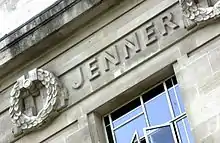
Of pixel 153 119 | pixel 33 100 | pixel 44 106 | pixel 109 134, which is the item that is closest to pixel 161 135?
pixel 153 119

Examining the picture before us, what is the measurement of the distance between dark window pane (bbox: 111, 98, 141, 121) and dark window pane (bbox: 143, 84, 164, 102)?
0.13 metres

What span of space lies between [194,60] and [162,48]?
67 cm

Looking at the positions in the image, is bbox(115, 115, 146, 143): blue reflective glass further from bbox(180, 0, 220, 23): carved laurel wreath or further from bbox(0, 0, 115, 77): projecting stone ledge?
bbox(0, 0, 115, 77): projecting stone ledge

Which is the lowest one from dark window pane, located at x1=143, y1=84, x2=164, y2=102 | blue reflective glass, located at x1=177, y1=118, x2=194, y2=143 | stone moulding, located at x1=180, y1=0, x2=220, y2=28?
blue reflective glass, located at x1=177, y1=118, x2=194, y2=143

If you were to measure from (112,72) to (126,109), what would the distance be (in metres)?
0.64

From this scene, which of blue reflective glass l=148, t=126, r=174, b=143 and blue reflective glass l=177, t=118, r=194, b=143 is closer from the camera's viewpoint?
blue reflective glass l=177, t=118, r=194, b=143

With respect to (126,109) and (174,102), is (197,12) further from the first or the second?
(126,109)

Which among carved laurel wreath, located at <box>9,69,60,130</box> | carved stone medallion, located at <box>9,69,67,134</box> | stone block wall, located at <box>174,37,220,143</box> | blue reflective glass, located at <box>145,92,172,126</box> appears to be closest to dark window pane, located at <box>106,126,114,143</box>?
blue reflective glass, located at <box>145,92,172,126</box>

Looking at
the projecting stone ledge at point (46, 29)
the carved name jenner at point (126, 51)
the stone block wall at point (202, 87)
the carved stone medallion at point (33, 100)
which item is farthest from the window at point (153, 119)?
the projecting stone ledge at point (46, 29)

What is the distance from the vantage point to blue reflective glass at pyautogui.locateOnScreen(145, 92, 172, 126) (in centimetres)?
1476

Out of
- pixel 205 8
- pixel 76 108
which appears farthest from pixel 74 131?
pixel 205 8

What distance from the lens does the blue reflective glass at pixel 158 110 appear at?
14.8 m

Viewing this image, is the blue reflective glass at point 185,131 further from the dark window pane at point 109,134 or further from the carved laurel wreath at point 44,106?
the carved laurel wreath at point 44,106

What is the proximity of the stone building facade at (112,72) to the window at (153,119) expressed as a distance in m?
0.02
